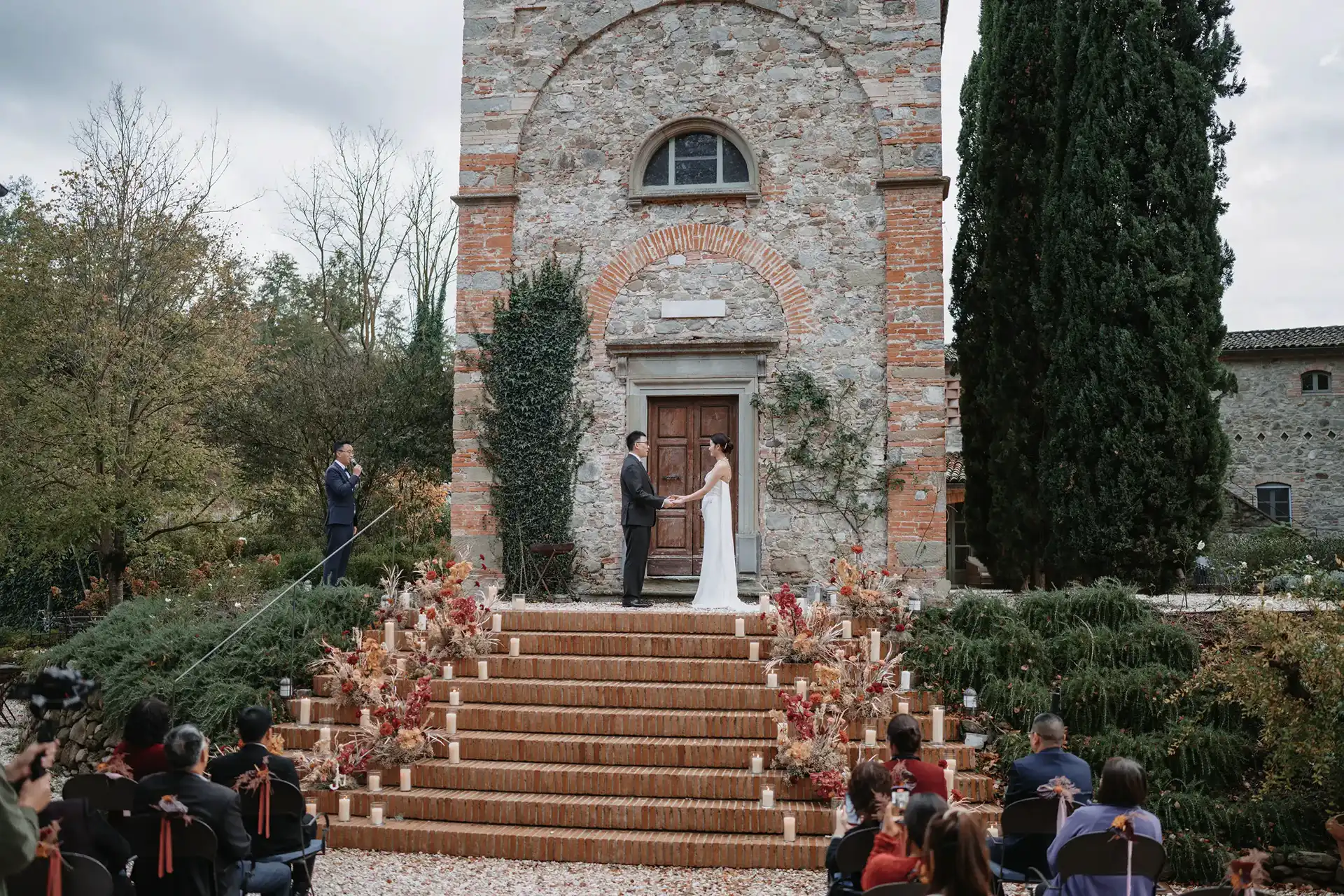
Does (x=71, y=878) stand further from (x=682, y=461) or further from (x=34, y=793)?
(x=682, y=461)

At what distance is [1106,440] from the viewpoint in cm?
1097

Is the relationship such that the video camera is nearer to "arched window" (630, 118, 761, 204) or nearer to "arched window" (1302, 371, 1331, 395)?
"arched window" (630, 118, 761, 204)

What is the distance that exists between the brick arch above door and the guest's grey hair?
818cm

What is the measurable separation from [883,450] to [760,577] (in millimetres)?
1963

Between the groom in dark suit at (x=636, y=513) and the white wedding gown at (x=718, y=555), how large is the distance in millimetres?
440

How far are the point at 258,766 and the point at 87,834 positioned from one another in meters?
1.16

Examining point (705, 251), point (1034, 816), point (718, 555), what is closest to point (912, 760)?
point (1034, 816)

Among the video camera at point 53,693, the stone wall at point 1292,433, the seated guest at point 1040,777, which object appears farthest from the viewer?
the stone wall at point 1292,433

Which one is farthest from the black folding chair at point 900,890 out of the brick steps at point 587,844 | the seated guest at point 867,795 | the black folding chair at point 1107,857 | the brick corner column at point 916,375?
the brick corner column at point 916,375

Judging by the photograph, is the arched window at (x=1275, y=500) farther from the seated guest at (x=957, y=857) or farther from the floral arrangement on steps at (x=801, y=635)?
the seated guest at (x=957, y=857)

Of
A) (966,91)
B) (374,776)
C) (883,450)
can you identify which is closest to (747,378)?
(883,450)

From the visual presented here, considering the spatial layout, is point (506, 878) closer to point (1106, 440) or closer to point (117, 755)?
point (117, 755)

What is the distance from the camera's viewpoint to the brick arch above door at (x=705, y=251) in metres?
11.7

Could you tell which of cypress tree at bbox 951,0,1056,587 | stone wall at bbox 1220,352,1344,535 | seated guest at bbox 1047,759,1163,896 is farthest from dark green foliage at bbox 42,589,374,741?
stone wall at bbox 1220,352,1344,535
